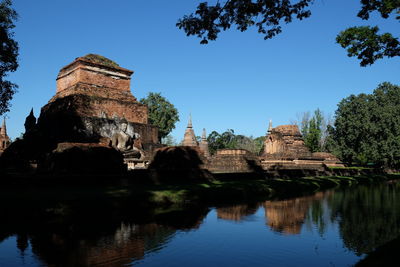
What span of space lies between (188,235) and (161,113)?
49.4 metres

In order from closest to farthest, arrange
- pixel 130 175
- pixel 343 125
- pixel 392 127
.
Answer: pixel 130 175 → pixel 392 127 → pixel 343 125

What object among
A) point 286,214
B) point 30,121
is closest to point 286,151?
point 30,121

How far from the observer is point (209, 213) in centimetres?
1184

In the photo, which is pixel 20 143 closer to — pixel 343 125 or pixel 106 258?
pixel 106 258

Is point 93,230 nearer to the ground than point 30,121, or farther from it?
nearer to the ground

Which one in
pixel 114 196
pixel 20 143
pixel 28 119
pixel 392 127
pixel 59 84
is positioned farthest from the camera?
pixel 392 127

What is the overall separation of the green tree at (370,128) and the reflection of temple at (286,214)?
1346 inches

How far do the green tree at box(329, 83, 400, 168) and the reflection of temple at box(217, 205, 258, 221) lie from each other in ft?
120

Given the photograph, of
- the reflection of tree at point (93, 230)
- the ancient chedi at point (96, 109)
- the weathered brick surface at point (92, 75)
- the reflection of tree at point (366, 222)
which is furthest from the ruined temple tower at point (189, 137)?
the reflection of tree at point (93, 230)

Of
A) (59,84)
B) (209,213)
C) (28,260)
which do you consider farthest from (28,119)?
(28,260)

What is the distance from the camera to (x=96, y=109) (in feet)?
86.4

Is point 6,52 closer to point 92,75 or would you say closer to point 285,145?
point 92,75

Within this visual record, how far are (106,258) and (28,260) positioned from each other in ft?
4.30

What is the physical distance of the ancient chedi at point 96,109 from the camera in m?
24.1
